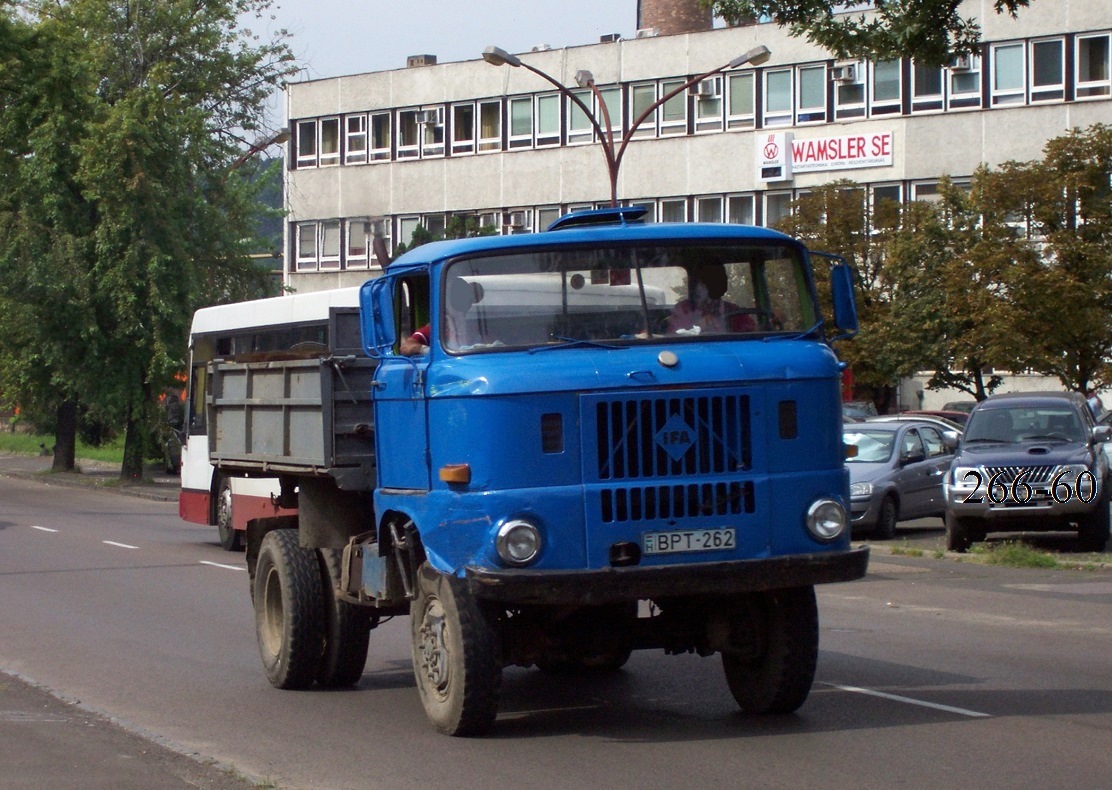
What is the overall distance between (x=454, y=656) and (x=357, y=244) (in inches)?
2192

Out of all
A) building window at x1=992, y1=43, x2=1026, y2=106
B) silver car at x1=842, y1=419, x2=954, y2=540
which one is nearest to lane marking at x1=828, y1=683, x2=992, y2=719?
silver car at x1=842, y1=419, x2=954, y2=540

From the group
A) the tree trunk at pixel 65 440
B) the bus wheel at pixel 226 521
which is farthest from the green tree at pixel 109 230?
the bus wheel at pixel 226 521

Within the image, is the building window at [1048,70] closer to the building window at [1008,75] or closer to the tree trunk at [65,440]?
the building window at [1008,75]

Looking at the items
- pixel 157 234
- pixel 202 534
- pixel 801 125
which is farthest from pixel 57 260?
pixel 801 125

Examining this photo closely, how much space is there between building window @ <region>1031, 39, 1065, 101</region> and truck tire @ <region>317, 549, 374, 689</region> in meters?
41.8

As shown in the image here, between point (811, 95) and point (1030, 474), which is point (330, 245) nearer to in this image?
point (811, 95)

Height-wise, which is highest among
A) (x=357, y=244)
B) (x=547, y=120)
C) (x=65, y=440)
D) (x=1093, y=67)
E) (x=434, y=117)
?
(x=434, y=117)

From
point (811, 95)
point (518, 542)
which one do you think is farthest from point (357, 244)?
point (518, 542)

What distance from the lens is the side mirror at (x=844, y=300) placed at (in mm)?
8672

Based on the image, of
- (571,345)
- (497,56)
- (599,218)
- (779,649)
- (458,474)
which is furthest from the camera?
(497,56)

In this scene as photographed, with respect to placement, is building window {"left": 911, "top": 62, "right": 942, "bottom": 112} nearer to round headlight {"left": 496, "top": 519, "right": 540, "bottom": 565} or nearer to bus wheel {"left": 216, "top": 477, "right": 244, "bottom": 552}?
bus wheel {"left": 216, "top": 477, "right": 244, "bottom": 552}

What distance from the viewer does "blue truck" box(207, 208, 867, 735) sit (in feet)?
25.5

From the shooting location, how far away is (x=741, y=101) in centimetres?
5316

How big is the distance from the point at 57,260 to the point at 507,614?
101 ft
